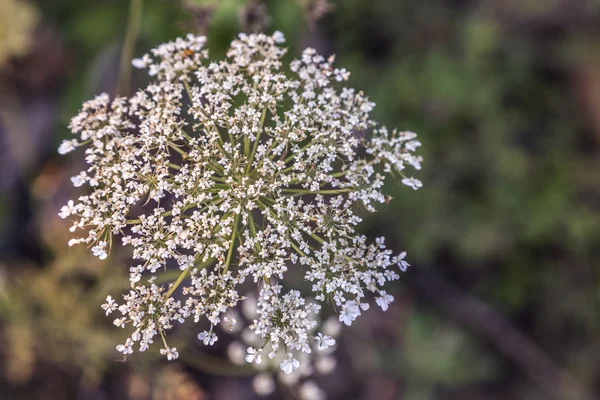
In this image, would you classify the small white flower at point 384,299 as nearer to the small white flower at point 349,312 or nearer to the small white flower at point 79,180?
the small white flower at point 349,312

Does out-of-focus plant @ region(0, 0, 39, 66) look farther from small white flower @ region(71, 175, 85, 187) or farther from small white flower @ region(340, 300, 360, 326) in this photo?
small white flower @ region(340, 300, 360, 326)

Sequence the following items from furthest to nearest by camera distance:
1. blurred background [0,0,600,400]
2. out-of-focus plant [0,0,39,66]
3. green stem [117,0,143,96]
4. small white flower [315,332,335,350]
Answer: blurred background [0,0,600,400], out-of-focus plant [0,0,39,66], green stem [117,0,143,96], small white flower [315,332,335,350]

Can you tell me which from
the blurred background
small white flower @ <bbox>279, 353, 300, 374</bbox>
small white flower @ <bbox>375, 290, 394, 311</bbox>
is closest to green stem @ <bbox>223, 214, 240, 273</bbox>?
small white flower @ <bbox>279, 353, 300, 374</bbox>

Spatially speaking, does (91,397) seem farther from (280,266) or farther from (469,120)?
(469,120)

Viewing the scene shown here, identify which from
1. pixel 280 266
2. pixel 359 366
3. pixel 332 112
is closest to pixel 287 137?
pixel 332 112

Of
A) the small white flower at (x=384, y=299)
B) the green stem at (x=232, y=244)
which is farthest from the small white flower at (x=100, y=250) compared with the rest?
the small white flower at (x=384, y=299)

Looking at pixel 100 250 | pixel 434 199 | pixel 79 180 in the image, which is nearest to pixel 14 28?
pixel 79 180
